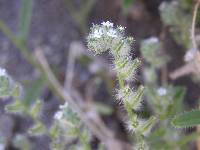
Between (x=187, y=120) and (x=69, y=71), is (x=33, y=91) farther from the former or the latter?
(x=187, y=120)

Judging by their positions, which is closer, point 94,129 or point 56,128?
point 56,128

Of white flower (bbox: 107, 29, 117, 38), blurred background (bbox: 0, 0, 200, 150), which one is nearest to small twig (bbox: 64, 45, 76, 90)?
blurred background (bbox: 0, 0, 200, 150)

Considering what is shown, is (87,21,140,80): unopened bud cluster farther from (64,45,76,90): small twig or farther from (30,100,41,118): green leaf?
(64,45,76,90): small twig

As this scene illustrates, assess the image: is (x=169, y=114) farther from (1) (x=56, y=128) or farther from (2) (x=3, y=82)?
(2) (x=3, y=82)

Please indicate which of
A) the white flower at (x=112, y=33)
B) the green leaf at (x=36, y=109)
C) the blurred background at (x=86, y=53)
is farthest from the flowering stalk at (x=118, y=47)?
the blurred background at (x=86, y=53)

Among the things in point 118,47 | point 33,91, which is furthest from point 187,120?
point 33,91

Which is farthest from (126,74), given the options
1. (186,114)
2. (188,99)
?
(188,99)
